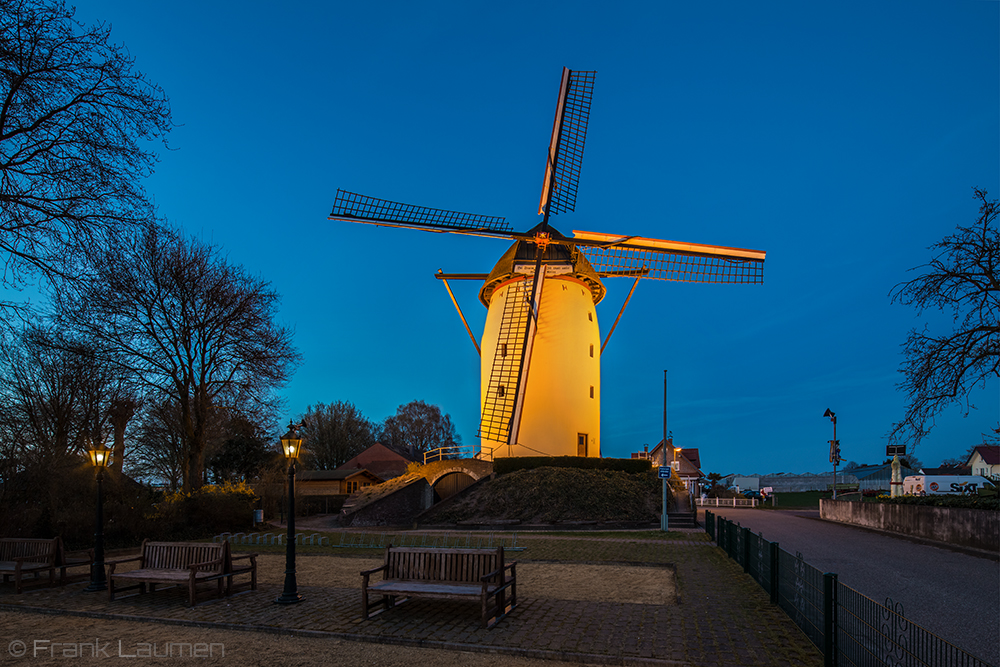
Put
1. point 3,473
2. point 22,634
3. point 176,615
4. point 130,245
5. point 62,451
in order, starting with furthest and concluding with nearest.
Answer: point 62,451 < point 3,473 < point 130,245 < point 176,615 < point 22,634

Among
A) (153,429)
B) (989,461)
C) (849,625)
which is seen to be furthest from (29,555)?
(989,461)

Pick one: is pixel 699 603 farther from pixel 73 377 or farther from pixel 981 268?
pixel 73 377

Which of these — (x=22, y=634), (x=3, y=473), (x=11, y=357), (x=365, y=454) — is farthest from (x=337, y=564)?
(x=365, y=454)

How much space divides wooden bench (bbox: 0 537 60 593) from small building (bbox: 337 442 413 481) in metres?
51.6

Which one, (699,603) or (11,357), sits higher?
(11,357)

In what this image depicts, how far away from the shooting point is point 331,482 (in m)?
55.4

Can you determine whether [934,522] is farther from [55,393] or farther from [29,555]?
[55,393]

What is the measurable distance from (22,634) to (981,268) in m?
21.1

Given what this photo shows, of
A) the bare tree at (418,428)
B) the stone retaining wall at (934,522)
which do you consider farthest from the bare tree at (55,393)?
the bare tree at (418,428)

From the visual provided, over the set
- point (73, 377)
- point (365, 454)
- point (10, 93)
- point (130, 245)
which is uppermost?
point (10, 93)

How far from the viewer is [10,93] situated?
393 inches

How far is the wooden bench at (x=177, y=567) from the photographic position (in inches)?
397

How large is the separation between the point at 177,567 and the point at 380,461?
55121mm

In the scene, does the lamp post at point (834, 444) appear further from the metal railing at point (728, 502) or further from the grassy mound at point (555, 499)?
the metal railing at point (728, 502)
